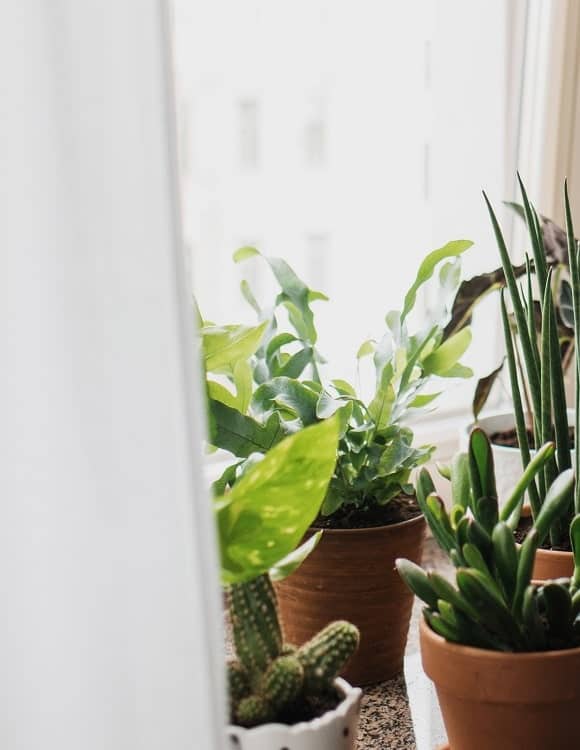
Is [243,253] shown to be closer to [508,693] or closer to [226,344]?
[226,344]

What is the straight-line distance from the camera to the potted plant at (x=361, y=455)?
34.7 inches

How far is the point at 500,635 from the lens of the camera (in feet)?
2.36

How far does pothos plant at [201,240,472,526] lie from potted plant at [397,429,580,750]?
158 millimetres

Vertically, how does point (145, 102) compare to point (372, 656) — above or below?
above

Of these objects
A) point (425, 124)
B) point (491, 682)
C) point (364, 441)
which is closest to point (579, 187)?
point (425, 124)

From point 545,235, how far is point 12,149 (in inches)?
30.9

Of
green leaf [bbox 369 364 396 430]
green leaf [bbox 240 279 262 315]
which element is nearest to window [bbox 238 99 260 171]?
green leaf [bbox 240 279 262 315]

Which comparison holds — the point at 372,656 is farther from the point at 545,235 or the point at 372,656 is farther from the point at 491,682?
the point at 545,235

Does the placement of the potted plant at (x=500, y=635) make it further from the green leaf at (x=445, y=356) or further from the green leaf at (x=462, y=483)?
the green leaf at (x=445, y=356)

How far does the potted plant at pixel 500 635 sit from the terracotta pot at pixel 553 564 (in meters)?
0.12

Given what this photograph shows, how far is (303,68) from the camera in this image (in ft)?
4.75

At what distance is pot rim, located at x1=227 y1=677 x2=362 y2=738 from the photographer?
63 cm

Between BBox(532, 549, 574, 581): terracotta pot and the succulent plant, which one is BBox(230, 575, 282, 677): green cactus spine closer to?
the succulent plant

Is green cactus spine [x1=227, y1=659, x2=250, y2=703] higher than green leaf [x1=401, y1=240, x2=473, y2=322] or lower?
lower
